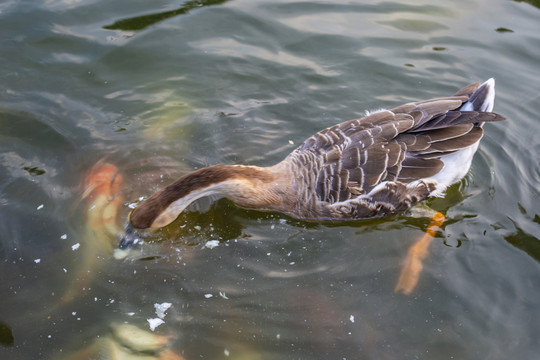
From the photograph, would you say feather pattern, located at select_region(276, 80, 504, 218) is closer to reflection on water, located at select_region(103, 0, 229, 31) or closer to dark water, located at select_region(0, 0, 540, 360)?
dark water, located at select_region(0, 0, 540, 360)

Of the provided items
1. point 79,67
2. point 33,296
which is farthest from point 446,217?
point 79,67

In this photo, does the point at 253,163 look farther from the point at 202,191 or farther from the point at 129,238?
the point at 129,238

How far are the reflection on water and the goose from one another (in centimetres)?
379

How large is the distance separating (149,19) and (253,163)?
3438mm

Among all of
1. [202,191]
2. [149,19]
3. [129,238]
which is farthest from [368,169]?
[149,19]

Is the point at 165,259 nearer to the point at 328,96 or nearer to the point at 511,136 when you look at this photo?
the point at 328,96

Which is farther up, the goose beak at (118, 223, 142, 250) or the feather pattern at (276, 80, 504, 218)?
the feather pattern at (276, 80, 504, 218)

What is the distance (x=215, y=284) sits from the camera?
443 cm

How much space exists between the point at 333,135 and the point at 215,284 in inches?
75.7

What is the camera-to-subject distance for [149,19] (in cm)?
774

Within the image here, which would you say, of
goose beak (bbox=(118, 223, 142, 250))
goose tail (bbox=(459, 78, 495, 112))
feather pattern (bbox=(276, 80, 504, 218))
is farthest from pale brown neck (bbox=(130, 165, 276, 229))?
goose tail (bbox=(459, 78, 495, 112))

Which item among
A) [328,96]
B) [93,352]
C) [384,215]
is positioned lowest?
[93,352]

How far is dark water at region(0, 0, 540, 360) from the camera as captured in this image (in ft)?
13.6

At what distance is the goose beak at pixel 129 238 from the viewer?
457cm
